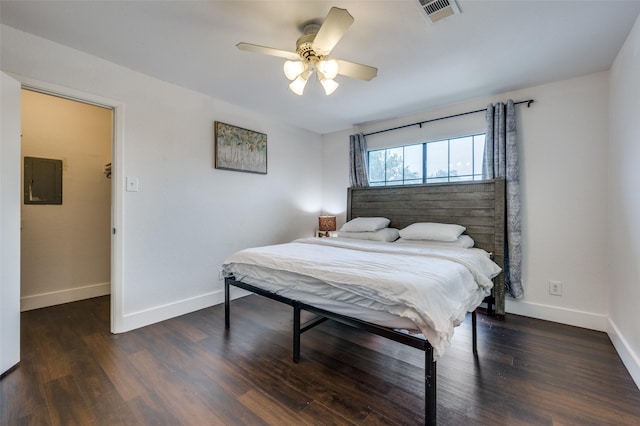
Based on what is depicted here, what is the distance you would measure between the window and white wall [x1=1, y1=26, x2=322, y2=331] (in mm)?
1626

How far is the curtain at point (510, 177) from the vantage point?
111 inches

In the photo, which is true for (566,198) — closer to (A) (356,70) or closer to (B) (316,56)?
(A) (356,70)

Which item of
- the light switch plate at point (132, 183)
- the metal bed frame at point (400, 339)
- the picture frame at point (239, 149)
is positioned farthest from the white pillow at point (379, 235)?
the light switch plate at point (132, 183)

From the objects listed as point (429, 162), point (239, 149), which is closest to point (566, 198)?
point (429, 162)

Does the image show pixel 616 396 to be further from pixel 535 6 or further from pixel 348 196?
pixel 348 196

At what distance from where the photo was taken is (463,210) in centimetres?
311

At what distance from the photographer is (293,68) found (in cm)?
190

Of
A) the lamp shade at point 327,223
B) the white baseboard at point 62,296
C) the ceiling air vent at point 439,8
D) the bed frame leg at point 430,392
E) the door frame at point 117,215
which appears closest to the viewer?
the bed frame leg at point 430,392

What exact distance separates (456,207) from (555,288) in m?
1.20

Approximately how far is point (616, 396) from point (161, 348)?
3.08 metres

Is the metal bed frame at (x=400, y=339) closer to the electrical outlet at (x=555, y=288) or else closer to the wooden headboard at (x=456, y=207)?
the wooden headboard at (x=456, y=207)

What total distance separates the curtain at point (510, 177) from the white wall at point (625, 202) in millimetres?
664

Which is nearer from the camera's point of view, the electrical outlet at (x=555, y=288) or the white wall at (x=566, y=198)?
the white wall at (x=566, y=198)

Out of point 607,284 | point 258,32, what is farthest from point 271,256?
point 607,284
